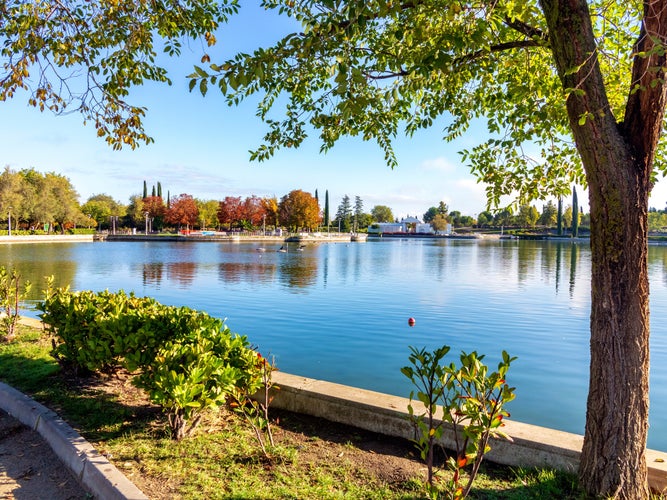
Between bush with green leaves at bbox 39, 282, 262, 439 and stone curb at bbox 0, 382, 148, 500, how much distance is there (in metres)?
0.55

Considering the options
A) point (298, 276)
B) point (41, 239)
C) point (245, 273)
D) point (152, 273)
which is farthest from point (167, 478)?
point (41, 239)

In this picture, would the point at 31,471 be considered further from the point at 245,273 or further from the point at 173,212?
the point at 173,212

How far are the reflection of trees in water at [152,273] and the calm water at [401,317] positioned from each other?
0.29 feet

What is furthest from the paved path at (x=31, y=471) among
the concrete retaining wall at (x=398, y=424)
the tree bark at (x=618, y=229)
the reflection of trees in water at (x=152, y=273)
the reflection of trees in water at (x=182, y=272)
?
the reflection of trees in water at (x=152, y=273)

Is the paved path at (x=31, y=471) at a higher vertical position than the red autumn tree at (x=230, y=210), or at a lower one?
lower

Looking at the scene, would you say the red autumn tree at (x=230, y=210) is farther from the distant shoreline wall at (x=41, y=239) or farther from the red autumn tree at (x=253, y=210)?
the distant shoreline wall at (x=41, y=239)

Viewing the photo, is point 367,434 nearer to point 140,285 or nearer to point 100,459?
point 100,459

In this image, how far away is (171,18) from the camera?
18.4 feet

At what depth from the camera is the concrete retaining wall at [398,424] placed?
3.43m

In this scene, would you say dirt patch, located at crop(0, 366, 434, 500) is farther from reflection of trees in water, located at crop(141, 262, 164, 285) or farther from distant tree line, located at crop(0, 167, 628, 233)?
distant tree line, located at crop(0, 167, 628, 233)

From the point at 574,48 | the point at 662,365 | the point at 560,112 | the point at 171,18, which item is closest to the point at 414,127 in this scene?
the point at 560,112

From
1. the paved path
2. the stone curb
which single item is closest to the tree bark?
the stone curb

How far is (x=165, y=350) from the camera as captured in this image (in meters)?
3.80

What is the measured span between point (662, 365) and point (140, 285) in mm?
18757
